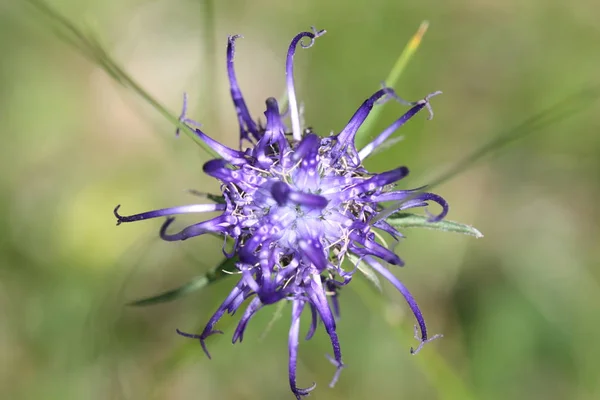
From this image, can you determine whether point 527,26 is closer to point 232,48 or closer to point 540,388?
point 540,388

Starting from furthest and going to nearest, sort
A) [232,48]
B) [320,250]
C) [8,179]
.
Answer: [8,179]
[232,48]
[320,250]

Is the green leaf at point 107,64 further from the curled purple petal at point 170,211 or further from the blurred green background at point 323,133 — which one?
the blurred green background at point 323,133

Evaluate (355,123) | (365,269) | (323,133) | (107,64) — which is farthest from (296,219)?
(323,133)

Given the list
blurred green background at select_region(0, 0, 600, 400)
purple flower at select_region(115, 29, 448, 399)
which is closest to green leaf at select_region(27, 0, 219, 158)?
purple flower at select_region(115, 29, 448, 399)

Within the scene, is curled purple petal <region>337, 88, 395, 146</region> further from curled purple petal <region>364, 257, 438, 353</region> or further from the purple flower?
curled purple petal <region>364, 257, 438, 353</region>

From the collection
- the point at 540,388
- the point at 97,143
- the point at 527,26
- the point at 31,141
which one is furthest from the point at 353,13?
the point at 540,388

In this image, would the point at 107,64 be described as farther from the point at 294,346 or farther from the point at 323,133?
the point at 323,133
